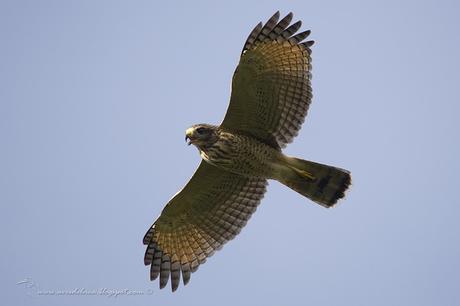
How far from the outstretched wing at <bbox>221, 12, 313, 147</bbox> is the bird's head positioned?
16.5 inches

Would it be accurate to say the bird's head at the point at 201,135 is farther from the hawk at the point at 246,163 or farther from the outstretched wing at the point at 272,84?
the outstretched wing at the point at 272,84

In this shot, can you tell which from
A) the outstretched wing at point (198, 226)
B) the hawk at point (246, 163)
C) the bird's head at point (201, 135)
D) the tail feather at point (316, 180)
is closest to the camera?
the bird's head at point (201, 135)

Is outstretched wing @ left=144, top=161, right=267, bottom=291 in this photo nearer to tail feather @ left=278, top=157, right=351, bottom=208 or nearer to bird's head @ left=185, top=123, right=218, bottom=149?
tail feather @ left=278, top=157, right=351, bottom=208

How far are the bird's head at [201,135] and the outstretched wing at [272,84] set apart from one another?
1.37 ft

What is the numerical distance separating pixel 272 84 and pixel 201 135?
1279 mm

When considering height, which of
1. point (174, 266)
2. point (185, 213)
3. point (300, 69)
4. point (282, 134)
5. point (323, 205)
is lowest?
point (174, 266)

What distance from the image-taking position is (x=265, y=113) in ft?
36.0

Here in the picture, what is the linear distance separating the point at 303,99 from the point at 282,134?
589 millimetres

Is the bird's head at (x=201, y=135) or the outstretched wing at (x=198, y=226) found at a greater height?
the bird's head at (x=201, y=135)

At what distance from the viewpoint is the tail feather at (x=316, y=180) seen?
10852mm

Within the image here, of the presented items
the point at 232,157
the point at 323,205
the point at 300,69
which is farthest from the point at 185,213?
the point at 300,69

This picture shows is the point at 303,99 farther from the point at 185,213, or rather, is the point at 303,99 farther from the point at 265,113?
the point at 185,213

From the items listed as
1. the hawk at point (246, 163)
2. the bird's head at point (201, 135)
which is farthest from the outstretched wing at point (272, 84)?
the bird's head at point (201, 135)

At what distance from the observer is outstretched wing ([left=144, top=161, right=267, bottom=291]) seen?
11547 millimetres
